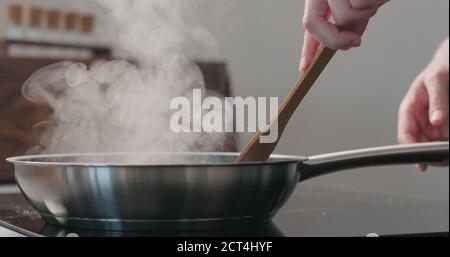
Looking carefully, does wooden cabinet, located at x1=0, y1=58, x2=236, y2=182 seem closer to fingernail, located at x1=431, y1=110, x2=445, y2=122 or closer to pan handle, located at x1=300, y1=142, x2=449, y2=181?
fingernail, located at x1=431, y1=110, x2=445, y2=122

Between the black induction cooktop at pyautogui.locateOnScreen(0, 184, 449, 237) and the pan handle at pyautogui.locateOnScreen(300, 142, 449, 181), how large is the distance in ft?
0.14

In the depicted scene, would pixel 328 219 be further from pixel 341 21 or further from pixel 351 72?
pixel 351 72

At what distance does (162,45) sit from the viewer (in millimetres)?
806

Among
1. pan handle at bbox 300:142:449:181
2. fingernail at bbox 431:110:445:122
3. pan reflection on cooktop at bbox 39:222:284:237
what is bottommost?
pan reflection on cooktop at bbox 39:222:284:237

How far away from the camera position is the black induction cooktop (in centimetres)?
50

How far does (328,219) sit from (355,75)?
1515mm

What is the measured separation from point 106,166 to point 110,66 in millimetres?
273

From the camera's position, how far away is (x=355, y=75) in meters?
2.05

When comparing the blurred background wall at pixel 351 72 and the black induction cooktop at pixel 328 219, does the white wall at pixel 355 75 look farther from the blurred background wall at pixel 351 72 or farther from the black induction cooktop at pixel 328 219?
the black induction cooktop at pixel 328 219

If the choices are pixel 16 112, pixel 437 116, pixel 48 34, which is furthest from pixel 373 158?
pixel 48 34

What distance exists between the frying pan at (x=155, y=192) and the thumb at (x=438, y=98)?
1.63 feet

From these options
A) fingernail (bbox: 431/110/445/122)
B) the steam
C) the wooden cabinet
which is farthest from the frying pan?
the wooden cabinet
